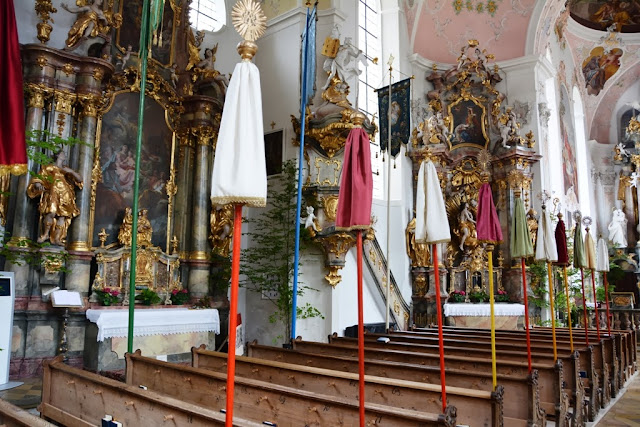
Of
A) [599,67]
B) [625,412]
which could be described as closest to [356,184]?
[625,412]

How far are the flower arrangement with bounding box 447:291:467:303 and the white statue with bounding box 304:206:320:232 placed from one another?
551cm

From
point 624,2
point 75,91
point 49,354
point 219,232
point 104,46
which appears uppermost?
point 624,2

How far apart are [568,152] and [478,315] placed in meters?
9.82

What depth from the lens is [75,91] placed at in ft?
28.2

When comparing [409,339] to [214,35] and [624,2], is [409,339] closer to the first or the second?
[214,35]

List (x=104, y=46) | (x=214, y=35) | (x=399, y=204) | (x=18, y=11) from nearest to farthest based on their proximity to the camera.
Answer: (x=18, y=11), (x=104, y=46), (x=214, y=35), (x=399, y=204)

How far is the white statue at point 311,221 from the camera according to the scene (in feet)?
33.2

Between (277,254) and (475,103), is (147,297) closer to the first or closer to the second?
(277,254)

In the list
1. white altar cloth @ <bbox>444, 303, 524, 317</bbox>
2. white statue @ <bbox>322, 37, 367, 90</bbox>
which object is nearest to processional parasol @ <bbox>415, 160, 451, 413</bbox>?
white statue @ <bbox>322, 37, 367, 90</bbox>

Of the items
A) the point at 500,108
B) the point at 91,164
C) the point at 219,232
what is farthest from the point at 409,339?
the point at 500,108

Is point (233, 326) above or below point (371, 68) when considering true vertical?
below

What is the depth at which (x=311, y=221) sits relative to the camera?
1014 centimetres

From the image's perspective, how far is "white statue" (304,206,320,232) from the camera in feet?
33.2

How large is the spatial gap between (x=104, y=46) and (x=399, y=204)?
27.4 ft
